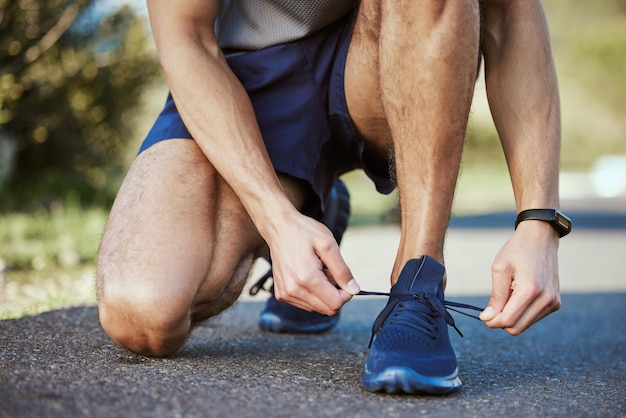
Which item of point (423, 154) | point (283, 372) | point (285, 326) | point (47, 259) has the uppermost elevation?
point (423, 154)

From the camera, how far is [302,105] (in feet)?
6.28

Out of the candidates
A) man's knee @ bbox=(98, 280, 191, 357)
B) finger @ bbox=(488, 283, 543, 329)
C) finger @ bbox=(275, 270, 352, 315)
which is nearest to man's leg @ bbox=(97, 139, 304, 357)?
man's knee @ bbox=(98, 280, 191, 357)

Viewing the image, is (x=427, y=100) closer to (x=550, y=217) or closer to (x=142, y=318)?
(x=550, y=217)

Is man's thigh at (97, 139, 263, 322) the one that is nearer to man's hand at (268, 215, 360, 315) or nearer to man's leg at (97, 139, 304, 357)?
man's leg at (97, 139, 304, 357)

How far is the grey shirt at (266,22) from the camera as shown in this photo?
75.8 inches

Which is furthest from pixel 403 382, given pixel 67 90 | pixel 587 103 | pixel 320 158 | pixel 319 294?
pixel 587 103

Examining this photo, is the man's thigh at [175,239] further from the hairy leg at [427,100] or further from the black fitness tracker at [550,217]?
the black fitness tracker at [550,217]

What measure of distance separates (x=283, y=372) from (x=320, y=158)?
2.02ft

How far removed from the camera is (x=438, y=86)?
1.53m

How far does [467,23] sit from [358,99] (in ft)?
1.50

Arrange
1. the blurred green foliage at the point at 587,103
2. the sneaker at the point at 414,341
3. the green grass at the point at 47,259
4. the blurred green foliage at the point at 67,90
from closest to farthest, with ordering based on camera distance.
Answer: the sneaker at the point at 414,341 < the green grass at the point at 47,259 < the blurred green foliage at the point at 67,90 < the blurred green foliage at the point at 587,103

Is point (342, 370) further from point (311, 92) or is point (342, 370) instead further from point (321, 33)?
point (321, 33)

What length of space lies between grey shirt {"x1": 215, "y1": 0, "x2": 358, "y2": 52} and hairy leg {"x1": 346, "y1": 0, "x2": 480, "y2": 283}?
337 millimetres

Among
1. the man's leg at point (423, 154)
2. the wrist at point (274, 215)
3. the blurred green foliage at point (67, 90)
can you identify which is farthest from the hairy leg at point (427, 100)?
the blurred green foliage at point (67, 90)
